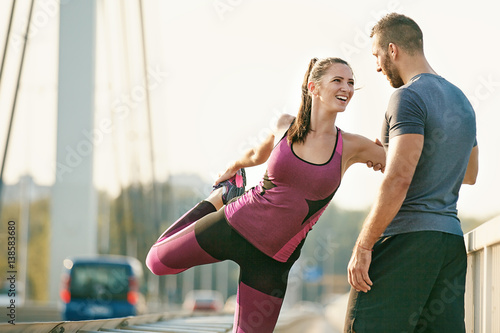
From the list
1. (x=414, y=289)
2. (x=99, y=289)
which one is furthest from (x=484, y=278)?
(x=99, y=289)

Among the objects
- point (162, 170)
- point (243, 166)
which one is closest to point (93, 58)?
point (243, 166)

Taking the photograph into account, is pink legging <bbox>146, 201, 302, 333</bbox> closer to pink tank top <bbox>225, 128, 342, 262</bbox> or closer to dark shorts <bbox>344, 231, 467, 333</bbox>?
pink tank top <bbox>225, 128, 342, 262</bbox>

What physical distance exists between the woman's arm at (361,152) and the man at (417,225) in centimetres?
79

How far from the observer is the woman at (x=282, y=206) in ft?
13.9

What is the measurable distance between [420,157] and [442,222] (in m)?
0.30

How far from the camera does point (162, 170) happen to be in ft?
150

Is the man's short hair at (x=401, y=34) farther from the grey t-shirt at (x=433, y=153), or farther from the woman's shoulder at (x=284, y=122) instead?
the woman's shoulder at (x=284, y=122)

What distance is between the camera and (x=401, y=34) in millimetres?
3715

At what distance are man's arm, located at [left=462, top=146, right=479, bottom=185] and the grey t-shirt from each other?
32 cm

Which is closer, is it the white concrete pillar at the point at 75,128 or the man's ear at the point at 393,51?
the man's ear at the point at 393,51

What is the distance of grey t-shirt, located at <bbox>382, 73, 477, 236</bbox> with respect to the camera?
3.51 m

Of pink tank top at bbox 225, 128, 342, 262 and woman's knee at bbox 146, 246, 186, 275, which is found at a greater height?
pink tank top at bbox 225, 128, 342, 262

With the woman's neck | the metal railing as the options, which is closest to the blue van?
the metal railing

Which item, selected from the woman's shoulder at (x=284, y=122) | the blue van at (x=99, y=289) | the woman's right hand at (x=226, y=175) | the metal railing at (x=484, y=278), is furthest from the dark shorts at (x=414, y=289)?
the blue van at (x=99, y=289)
